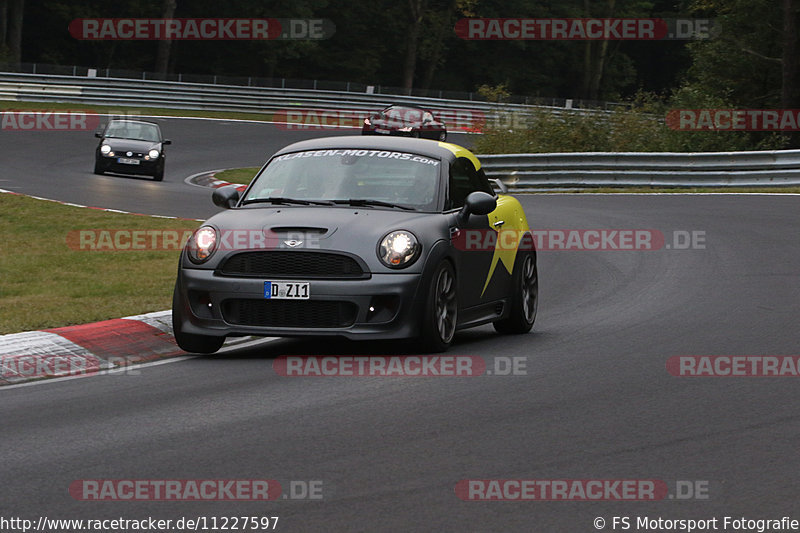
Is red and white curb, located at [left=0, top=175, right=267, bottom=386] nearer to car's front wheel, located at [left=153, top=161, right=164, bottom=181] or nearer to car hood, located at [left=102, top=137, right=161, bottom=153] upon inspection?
car's front wheel, located at [left=153, top=161, right=164, bottom=181]

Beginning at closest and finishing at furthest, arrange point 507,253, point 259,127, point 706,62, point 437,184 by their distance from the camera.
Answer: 1. point 437,184
2. point 507,253
3. point 706,62
4. point 259,127

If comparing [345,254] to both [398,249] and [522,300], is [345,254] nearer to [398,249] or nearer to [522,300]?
[398,249]

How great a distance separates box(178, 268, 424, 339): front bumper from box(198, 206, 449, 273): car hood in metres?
0.16

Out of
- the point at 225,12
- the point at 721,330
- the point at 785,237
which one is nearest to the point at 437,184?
the point at 721,330

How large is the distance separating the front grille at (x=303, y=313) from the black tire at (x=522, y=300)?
220cm

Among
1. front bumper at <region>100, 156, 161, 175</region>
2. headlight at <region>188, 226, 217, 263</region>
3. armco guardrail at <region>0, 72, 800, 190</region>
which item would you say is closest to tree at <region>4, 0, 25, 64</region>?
armco guardrail at <region>0, 72, 800, 190</region>

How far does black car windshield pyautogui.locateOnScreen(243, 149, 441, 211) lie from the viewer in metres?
10.2

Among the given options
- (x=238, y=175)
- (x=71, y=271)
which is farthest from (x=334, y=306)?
(x=238, y=175)

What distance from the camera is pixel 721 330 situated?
10.9 meters

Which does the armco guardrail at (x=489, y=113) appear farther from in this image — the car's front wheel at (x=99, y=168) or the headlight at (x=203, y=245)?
the headlight at (x=203, y=245)

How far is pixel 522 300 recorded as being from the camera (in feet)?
36.6

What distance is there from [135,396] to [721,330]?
5.05m

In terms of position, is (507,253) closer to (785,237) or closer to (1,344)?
(1,344)

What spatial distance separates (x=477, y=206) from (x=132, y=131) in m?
23.0
